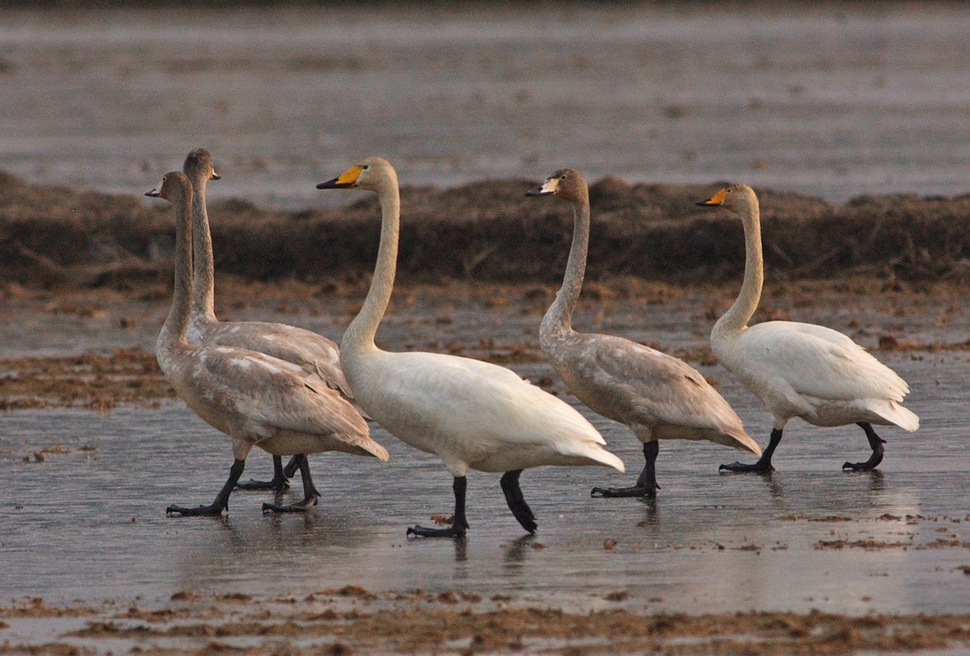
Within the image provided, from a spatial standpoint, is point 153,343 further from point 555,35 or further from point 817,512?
point 555,35

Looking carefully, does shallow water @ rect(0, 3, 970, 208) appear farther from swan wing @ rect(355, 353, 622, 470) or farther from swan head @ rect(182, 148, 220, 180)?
swan wing @ rect(355, 353, 622, 470)

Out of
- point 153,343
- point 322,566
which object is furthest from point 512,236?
point 322,566

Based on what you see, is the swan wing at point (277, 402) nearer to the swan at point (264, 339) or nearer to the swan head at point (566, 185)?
the swan at point (264, 339)

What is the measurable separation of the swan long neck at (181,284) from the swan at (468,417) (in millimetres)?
1455

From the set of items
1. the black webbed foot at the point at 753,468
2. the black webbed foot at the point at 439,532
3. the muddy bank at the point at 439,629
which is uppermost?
the muddy bank at the point at 439,629

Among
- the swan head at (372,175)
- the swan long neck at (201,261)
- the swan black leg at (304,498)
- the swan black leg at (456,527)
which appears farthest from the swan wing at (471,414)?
the swan long neck at (201,261)

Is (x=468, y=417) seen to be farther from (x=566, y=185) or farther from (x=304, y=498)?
(x=566, y=185)

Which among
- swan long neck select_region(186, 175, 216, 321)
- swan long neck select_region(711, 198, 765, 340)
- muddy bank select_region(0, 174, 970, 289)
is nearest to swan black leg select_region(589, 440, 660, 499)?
swan long neck select_region(711, 198, 765, 340)

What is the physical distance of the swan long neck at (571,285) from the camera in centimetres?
1097

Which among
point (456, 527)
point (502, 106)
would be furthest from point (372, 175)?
point (502, 106)

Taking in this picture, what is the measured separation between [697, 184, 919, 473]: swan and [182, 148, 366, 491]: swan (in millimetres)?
2523

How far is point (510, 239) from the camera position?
1975 centimetres

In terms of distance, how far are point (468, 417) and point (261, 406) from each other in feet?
4.92

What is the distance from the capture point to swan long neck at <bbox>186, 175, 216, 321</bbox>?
1201 cm
